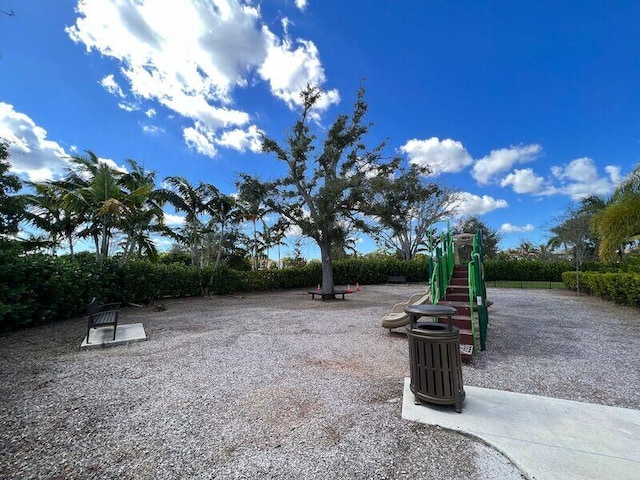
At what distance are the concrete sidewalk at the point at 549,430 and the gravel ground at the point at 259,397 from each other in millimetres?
167

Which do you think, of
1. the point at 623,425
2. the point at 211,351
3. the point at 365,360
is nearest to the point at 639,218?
the point at 623,425

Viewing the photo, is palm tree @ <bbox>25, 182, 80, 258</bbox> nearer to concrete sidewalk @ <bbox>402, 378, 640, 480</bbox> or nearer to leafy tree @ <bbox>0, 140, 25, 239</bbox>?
leafy tree @ <bbox>0, 140, 25, 239</bbox>

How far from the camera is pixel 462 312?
17.9 feet

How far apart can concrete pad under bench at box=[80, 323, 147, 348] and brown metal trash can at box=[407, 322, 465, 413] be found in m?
5.32

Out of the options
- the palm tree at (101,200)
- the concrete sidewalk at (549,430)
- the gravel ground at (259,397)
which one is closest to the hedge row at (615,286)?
the gravel ground at (259,397)

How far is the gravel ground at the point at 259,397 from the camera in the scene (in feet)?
7.43

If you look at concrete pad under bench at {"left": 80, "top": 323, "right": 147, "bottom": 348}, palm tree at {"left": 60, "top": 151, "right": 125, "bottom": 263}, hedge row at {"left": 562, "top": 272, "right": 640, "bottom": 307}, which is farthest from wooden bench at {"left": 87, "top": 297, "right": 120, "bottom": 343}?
hedge row at {"left": 562, "top": 272, "right": 640, "bottom": 307}

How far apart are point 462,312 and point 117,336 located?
6.69 meters

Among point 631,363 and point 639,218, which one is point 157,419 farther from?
point 639,218

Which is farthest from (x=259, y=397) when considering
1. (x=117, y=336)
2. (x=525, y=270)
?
(x=525, y=270)

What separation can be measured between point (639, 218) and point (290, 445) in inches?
400

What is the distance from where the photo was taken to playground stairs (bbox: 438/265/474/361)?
454 centimetres

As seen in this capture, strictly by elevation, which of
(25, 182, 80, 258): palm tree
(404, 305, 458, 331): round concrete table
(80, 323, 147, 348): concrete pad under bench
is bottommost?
(80, 323, 147, 348): concrete pad under bench

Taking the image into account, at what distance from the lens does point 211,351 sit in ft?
16.8
